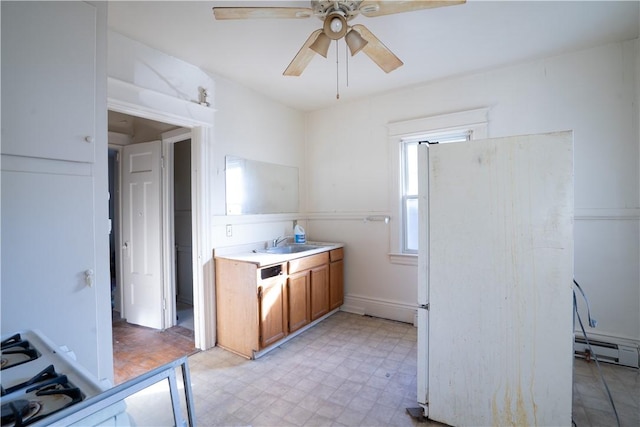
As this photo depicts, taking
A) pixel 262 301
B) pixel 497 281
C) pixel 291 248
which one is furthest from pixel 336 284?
pixel 497 281

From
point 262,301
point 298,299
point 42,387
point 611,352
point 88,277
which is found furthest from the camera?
point 298,299

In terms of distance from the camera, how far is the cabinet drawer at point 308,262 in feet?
9.50

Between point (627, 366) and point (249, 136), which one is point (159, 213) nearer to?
point (249, 136)

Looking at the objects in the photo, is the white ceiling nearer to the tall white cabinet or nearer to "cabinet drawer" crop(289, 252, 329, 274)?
the tall white cabinet

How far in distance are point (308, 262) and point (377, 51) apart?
203 centimetres

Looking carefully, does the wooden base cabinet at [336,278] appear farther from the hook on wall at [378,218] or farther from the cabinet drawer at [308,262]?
the hook on wall at [378,218]

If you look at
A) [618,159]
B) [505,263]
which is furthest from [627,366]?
[505,263]

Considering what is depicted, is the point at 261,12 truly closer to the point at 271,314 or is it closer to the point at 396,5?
the point at 396,5

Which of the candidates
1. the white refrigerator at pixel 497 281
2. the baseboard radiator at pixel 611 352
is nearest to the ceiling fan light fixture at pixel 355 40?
the white refrigerator at pixel 497 281

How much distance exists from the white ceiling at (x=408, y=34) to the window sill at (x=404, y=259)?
1.92 m

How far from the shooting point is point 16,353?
3.34ft

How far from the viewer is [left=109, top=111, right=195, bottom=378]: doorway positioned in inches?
120

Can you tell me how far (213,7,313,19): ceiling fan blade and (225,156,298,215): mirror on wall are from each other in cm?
156

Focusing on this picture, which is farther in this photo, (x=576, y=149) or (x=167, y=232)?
(x=167, y=232)
